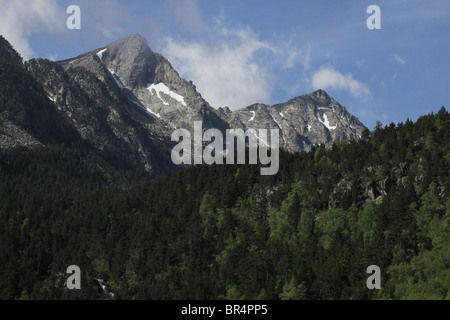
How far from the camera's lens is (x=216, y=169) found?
19675cm

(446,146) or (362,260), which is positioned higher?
(446,146)

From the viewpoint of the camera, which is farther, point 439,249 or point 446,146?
point 446,146

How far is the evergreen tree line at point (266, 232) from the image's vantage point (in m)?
127

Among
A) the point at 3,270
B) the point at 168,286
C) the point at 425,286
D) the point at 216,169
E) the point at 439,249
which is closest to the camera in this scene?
the point at 425,286

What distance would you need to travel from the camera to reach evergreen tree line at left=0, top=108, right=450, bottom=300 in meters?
127

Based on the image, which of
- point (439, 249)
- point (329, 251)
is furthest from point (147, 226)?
point (439, 249)

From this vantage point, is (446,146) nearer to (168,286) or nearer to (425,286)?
(425,286)

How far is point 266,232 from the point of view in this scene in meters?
158

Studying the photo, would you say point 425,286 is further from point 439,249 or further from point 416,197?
point 416,197

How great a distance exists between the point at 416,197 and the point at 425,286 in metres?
34.0
